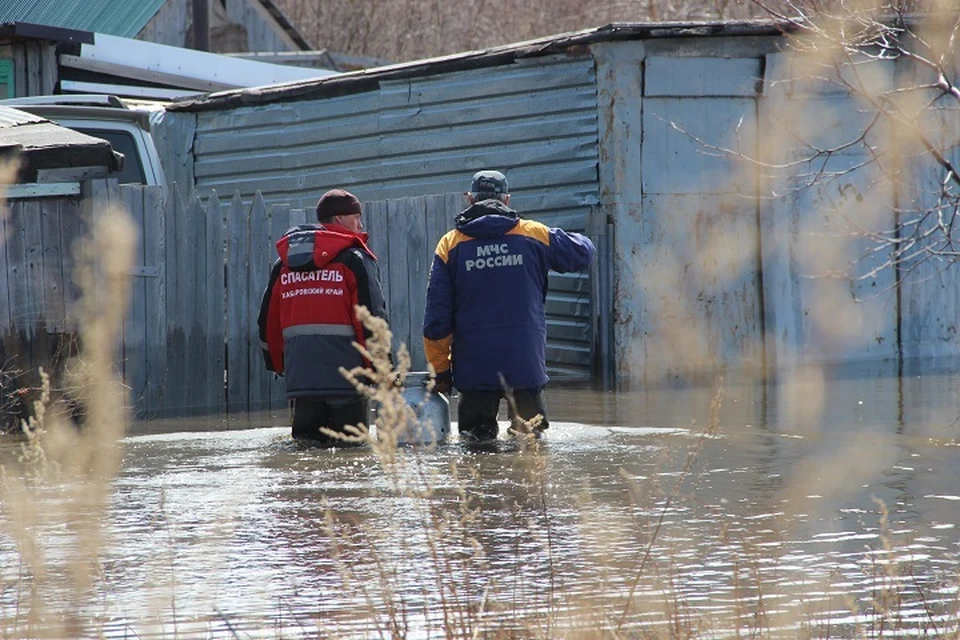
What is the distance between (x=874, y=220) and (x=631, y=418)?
4393mm

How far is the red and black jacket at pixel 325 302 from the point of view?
912cm

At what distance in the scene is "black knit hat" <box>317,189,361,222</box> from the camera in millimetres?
9258

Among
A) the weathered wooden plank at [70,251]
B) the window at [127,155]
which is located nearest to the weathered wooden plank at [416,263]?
the window at [127,155]

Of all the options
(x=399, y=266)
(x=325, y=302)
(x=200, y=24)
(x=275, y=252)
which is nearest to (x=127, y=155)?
(x=275, y=252)

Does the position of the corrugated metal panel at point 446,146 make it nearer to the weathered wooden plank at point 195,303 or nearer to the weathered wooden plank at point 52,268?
the weathered wooden plank at point 195,303

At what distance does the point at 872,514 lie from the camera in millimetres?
6871

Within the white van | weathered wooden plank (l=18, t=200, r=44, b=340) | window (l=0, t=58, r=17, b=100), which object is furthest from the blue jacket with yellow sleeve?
window (l=0, t=58, r=17, b=100)

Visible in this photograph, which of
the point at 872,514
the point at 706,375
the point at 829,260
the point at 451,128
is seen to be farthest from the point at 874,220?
the point at 872,514

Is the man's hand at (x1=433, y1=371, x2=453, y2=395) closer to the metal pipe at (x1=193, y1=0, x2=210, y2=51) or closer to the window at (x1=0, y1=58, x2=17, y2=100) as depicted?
the window at (x1=0, y1=58, x2=17, y2=100)

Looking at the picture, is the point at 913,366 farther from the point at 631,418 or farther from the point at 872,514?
the point at 872,514

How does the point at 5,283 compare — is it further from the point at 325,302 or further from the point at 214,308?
the point at 325,302

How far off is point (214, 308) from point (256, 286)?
15.6 inches

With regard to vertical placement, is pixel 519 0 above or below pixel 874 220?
above

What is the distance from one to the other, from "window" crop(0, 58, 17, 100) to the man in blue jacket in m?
11.5
